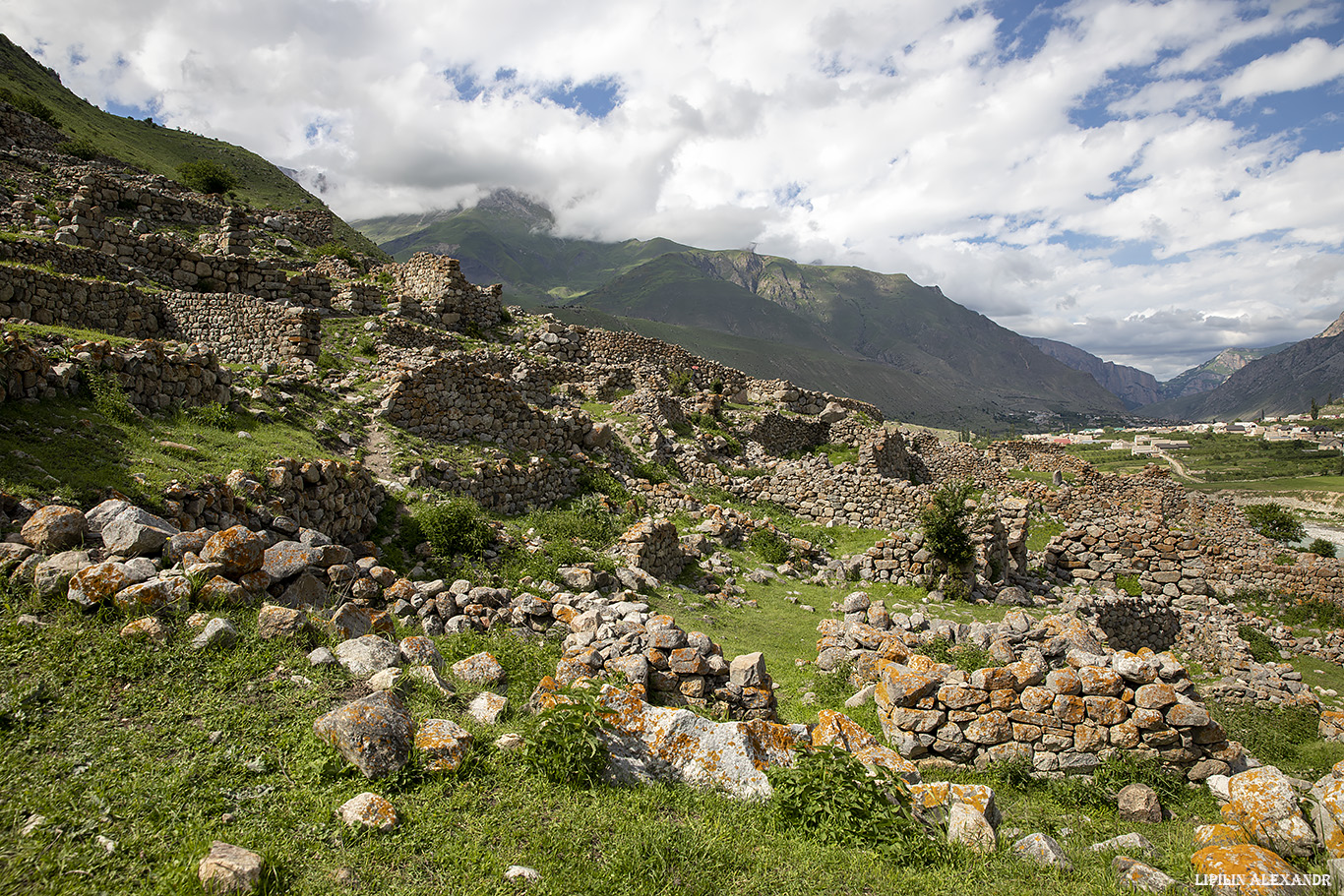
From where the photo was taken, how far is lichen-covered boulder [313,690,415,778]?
4559 millimetres

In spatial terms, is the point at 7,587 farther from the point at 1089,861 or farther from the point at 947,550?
the point at 947,550

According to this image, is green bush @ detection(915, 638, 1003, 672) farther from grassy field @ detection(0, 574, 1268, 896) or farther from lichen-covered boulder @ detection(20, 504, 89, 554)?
lichen-covered boulder @ detection(20, 504, 89, 554)

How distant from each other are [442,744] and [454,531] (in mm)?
7196

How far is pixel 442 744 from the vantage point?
4.91m

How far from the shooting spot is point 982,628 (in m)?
10.9

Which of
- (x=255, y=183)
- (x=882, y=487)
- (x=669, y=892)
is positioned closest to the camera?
(x=669, y=892)

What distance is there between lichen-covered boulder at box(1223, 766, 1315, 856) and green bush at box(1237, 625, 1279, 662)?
13672 mm

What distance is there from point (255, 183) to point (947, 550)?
5824cm

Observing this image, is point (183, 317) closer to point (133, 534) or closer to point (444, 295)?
point (444, 295)

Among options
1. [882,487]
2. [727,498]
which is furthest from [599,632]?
[882,487]

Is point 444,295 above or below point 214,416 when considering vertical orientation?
above

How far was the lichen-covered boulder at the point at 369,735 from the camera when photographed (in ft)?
15.0

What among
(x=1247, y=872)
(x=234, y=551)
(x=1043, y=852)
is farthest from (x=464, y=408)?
(x=1247, y=872)

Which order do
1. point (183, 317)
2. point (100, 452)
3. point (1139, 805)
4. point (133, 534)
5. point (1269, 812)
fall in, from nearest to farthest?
1. point (1269, 812)
2. point (133, 534)
3. point (1139, 805)
4. point (100, 452)
5. point (183, 317)
